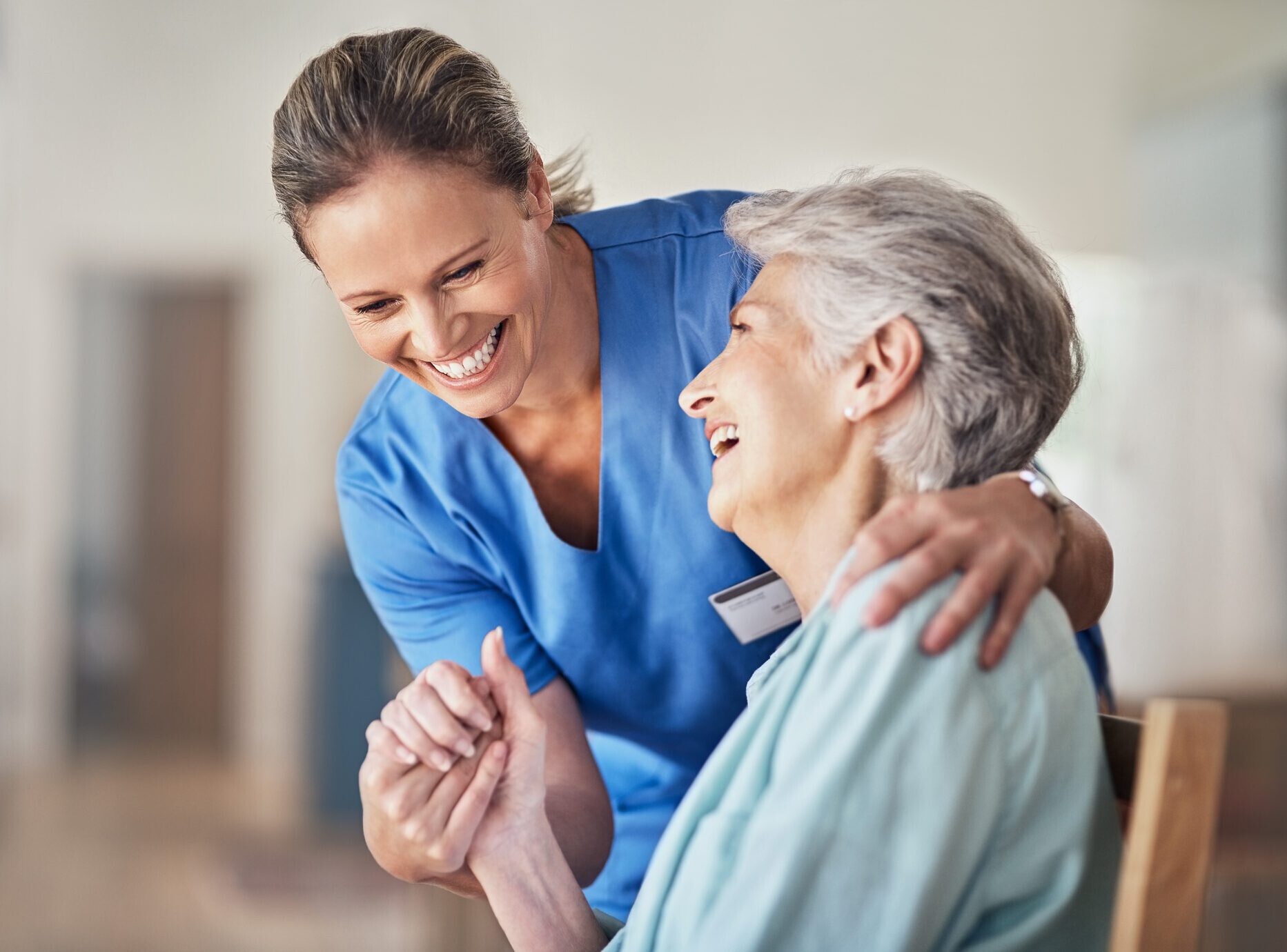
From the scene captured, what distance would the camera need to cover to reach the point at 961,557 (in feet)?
2.68

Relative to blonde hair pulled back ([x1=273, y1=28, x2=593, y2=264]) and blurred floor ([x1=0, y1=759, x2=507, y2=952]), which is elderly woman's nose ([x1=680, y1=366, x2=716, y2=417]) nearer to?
blonde hair pulled back ([x1=273, y1=28, x2=593, y2=264])

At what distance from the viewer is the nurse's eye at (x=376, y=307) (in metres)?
1.03

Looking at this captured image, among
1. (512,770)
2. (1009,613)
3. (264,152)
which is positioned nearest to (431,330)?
(512,770)

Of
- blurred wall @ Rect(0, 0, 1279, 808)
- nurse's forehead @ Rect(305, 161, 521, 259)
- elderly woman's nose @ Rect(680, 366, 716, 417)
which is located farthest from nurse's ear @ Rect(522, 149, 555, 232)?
blurred wall @ Rect(0, 0, 1279, 808)

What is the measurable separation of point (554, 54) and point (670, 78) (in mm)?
400

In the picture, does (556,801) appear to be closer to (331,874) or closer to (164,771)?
(331,874)

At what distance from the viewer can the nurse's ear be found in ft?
3.67

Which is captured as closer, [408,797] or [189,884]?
[408,797]

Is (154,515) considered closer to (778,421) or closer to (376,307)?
(376,307)

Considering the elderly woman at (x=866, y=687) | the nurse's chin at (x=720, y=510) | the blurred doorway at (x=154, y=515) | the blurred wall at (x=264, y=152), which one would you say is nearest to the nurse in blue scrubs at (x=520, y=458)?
the elderly woman at (x=866, y=687)

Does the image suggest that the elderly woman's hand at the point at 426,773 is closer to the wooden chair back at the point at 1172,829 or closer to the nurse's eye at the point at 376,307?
the nurse's eye at the point at 376,307

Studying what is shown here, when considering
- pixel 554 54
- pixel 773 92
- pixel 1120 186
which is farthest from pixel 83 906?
pixel 1120 186

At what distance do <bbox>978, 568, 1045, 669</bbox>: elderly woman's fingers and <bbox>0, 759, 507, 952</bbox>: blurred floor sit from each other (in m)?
1.78

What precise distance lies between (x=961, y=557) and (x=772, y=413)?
0.78 ft
